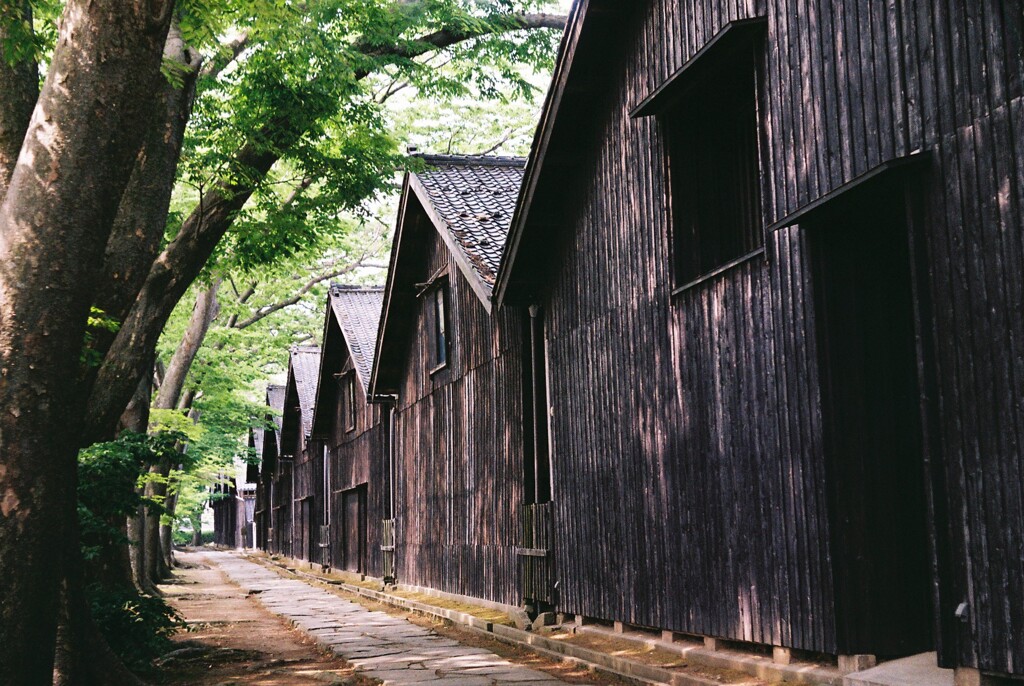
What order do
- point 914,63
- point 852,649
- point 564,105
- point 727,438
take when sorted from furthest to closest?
point 564,105 → point 727,438 → point 852,649 → point 914,63

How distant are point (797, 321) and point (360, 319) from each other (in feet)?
74.4

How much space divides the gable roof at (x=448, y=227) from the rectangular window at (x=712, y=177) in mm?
4627

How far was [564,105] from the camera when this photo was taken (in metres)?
11.6

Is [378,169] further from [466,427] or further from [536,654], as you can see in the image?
[536,654]

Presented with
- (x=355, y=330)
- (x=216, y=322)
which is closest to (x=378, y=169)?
(x=355, y=330)

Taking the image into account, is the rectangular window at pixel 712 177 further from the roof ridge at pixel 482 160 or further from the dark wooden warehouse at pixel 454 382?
the roof ridge at pixel 482 160

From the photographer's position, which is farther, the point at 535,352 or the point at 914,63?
the point at 535,352

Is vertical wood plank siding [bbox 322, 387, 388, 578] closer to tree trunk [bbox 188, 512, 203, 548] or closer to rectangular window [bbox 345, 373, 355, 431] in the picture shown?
rectangular window [bbox 345, 373, 355, 431]

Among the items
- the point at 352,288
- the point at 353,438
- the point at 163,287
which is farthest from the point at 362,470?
the point at 163,287

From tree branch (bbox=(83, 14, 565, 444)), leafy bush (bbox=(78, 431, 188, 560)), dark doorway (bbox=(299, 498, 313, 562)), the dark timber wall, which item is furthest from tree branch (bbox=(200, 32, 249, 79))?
dark doorway (bbox=(299, 498, 313, 562))

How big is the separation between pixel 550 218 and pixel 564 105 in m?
1.58

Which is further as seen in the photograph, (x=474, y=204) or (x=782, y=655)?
(x=474, y=204)

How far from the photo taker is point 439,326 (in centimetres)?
1908

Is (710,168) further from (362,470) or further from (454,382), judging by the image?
(362,470)
